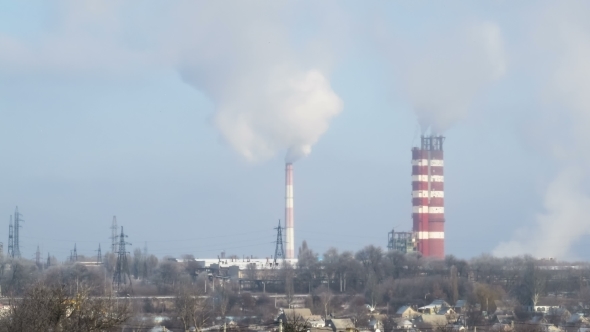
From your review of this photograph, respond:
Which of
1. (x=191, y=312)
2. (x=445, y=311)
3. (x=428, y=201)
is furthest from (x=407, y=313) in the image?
(x=428, y=201)

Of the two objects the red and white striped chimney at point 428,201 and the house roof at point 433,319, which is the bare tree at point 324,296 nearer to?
the house roof at point 433,319

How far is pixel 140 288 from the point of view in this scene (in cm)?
3453

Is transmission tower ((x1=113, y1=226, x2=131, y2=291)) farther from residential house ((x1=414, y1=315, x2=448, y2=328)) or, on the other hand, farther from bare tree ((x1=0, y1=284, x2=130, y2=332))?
bare tree ((x1=0, y1=284, x2=130, y2=332))

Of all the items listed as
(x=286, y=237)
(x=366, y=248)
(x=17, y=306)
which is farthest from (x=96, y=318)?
(x=286, y=237)

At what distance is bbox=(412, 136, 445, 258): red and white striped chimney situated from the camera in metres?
41.5

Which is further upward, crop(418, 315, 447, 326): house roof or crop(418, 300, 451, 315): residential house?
crop(418, 300, 451, 315): residential house

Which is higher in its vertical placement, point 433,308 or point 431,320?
point 433,308

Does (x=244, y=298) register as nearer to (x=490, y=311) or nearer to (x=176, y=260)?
(x=490, y=311)

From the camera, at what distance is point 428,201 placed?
137 feet

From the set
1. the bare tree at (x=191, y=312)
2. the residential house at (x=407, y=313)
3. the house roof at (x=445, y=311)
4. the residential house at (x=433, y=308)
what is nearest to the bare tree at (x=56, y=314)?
the bare tree at (x=191, y=312)

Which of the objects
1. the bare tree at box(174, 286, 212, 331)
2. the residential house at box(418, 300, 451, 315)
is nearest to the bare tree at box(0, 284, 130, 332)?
the bare tree at box(174, 286, 212, 331)

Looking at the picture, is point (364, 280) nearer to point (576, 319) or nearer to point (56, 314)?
point (576, 319)

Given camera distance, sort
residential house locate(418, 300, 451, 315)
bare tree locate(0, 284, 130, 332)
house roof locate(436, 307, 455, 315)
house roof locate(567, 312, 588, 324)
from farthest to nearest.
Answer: residential house locate(418, 300, 451, 315) → house roof locate(436, 307, 455, 315) → house roof locate(567, 312, 588, 324) → bare tree locate(0, 284, 130, 332)

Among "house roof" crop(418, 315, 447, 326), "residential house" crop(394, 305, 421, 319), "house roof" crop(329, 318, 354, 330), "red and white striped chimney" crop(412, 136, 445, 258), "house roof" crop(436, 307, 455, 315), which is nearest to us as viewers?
"house roof" crop(329, 318, 354, 330)
